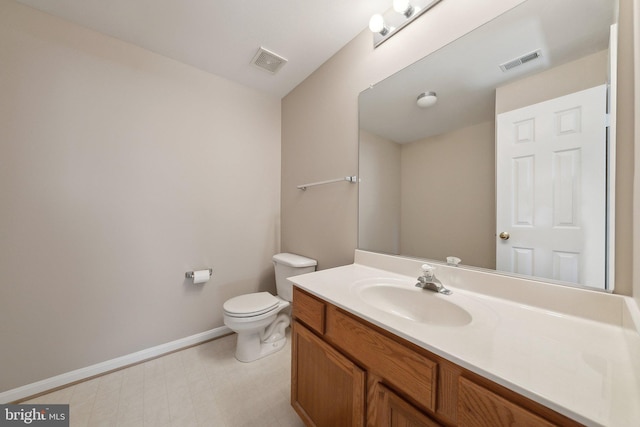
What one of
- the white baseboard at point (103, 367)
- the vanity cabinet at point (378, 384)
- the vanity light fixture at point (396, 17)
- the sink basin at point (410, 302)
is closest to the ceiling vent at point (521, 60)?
the vanity light fixture at point (396, 17)

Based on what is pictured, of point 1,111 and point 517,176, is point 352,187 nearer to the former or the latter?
point 517,176

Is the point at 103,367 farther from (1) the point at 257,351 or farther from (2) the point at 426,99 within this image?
(2) the point at 426,99

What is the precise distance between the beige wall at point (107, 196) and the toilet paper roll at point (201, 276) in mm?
88

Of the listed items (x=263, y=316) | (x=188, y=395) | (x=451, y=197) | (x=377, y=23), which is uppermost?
(x=377, y=23)

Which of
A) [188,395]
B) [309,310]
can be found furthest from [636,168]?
[188,395]

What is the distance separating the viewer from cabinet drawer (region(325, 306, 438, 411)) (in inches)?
23.1

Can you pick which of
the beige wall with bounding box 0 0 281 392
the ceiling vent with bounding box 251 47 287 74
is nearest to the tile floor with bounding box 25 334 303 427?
the beige wall with bounding box 0 0 281 392

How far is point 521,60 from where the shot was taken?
2.87 feet

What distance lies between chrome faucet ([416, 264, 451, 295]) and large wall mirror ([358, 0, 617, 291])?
0.16 meters

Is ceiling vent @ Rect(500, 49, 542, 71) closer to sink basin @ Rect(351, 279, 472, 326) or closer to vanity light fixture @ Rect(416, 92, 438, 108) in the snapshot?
vanity light fixture @ Rect(416, 92, 438, 108)

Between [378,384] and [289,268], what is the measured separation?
1.25m

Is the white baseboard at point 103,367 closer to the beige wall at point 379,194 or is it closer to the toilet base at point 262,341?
the toilet base at point 262,341

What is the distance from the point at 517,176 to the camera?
87 centimetres

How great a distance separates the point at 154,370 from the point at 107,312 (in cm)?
53
